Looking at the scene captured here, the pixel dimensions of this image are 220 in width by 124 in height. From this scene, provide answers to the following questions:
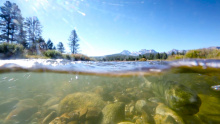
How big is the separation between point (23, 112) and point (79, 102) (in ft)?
10.8

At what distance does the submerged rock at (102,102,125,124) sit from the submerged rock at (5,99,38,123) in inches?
179

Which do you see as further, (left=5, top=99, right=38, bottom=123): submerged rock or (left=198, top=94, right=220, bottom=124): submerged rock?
(left=5, top=99, right=38, bottom=123): submerged rock

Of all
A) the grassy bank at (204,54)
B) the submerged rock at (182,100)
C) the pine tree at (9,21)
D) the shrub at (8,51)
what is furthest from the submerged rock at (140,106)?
the pine tree at (9,21)

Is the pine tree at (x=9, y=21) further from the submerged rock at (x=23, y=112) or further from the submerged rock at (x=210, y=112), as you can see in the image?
the submerged rock at (x=210, y=112)

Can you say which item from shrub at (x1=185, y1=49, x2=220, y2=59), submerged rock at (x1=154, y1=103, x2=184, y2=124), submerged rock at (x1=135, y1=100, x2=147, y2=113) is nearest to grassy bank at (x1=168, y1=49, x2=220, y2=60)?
shrub at (x1=185, y1=49, x2=220, y2=59)

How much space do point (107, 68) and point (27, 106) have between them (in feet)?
19.9

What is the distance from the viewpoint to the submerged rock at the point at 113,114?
4637 mm

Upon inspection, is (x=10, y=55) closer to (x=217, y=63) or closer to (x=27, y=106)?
(x=27, y=106)

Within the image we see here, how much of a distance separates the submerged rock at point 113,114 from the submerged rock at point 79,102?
30.9 inches

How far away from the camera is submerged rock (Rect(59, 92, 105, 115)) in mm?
5639

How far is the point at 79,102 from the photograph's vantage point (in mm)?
6047

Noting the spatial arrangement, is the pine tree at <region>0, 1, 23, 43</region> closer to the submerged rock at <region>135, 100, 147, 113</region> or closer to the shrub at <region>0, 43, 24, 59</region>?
the shrub at <region>0, 43, 24, 59</region>

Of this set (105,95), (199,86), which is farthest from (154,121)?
(199,86)

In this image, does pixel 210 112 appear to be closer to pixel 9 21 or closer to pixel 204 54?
pixel 204 54
